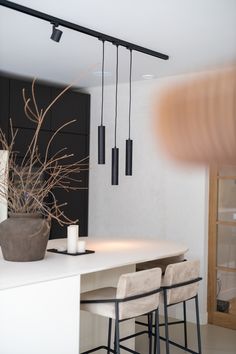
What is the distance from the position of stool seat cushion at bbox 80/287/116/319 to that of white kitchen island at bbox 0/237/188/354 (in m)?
0.22

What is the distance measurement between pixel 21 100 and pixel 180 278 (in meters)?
2.78

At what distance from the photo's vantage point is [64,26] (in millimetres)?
3131

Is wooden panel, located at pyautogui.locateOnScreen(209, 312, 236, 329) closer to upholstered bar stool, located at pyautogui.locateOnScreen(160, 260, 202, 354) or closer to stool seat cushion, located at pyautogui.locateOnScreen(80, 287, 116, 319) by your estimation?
upholstered bar stool, located at pyautogui.locateOnScreen(160, 260, 202, 354)

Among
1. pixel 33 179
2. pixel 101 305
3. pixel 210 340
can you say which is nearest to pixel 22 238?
pixel 101 305

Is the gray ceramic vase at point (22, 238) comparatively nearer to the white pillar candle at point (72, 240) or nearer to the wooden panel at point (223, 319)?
the white pillar candle at point (72, 240)

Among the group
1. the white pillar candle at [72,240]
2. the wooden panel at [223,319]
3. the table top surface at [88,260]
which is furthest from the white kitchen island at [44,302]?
the wooden panel at [223,319]

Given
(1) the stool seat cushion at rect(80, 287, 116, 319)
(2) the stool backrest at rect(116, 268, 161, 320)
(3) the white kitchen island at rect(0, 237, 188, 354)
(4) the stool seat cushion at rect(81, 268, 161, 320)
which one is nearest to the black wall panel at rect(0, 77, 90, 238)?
(3) the white kitchen island at rect(0, 237, 188, 354)

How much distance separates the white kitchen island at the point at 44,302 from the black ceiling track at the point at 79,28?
4.99 feet

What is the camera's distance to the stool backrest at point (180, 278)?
10.2ft

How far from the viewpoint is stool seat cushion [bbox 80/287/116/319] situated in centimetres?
277

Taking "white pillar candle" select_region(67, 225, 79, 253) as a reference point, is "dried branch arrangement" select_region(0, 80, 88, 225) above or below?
above


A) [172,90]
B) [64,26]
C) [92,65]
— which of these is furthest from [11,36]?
[172,90]

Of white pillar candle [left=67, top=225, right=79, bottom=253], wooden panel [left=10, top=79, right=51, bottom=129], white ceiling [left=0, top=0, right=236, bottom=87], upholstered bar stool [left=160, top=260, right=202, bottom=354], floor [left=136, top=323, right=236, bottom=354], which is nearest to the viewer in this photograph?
white ceiling [left=0, top=0, right=236, bottom=87]

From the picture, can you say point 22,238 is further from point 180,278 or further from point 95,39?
point 95,39
